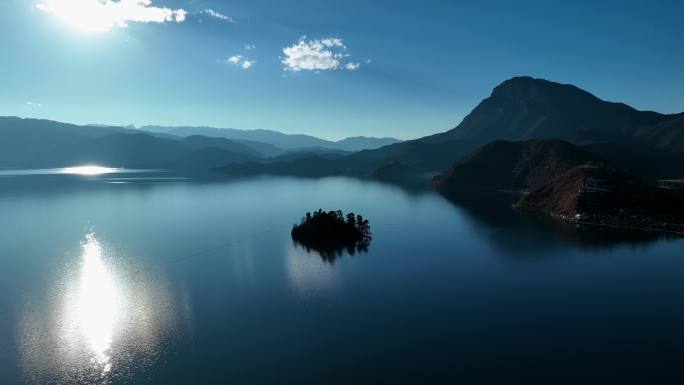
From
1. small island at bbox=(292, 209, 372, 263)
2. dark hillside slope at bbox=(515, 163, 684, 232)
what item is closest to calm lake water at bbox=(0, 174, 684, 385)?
small island at bbox=(292, 209, 372, 263)

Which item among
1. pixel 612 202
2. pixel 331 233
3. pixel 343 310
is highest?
pixel 612 202

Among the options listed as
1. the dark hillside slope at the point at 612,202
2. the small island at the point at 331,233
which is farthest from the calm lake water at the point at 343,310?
the dark hillside slope at the point at 612,202

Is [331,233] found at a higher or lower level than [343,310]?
higher

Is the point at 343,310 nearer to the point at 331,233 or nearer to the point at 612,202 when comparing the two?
the point at 331,233

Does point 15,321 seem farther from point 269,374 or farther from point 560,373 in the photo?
point 560,373

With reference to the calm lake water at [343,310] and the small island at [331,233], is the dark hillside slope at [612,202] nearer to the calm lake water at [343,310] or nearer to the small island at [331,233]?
the calm lake water at [343,310]

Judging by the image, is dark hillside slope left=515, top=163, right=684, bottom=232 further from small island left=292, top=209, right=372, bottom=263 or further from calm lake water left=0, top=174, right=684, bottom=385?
small island left=292, top=209, right=372, bottom=263

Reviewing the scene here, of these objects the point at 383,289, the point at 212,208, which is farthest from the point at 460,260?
the point at 212,208

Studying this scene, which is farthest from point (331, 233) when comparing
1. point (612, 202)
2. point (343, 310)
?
point (612, 202)

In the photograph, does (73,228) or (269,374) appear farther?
(73,228)
